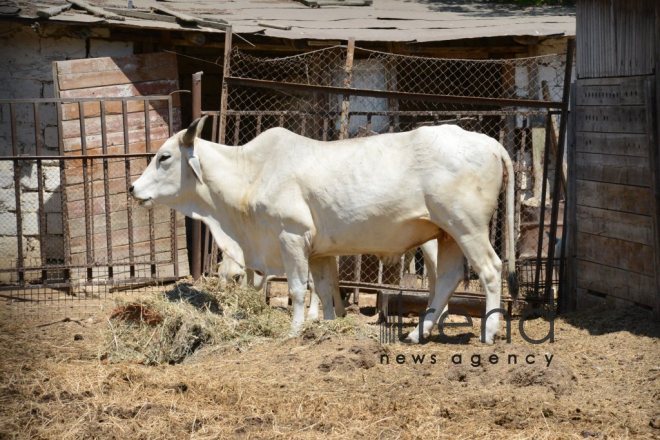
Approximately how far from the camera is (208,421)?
275 inches

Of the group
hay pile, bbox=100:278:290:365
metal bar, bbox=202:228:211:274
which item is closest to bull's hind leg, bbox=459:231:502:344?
hay pile, bbox=100:278:290:365

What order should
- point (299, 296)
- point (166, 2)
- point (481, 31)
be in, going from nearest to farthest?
point (299, 296) → point (481, 31) → point (166, 2)

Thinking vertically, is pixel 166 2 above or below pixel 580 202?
above

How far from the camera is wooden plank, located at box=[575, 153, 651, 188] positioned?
31.0ft

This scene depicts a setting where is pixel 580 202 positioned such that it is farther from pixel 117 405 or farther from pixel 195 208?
pixel 117 405

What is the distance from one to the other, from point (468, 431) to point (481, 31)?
330 inches

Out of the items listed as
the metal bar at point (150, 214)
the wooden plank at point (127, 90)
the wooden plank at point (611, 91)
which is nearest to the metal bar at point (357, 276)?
the metal bar at point (150, 214)

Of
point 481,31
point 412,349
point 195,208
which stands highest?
point 481,31

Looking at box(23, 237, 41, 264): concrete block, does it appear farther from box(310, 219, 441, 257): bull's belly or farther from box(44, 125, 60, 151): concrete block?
box(310, 219, 441, 257): bull's belly

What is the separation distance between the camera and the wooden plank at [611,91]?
9.52 meters

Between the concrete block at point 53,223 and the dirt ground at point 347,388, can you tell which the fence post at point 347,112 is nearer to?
the dirt ground at point 347,388

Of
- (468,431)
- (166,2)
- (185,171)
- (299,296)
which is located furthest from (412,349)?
(166,2)

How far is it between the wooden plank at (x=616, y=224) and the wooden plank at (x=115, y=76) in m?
5.36

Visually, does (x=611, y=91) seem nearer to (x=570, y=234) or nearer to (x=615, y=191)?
(x=615, y=191)
